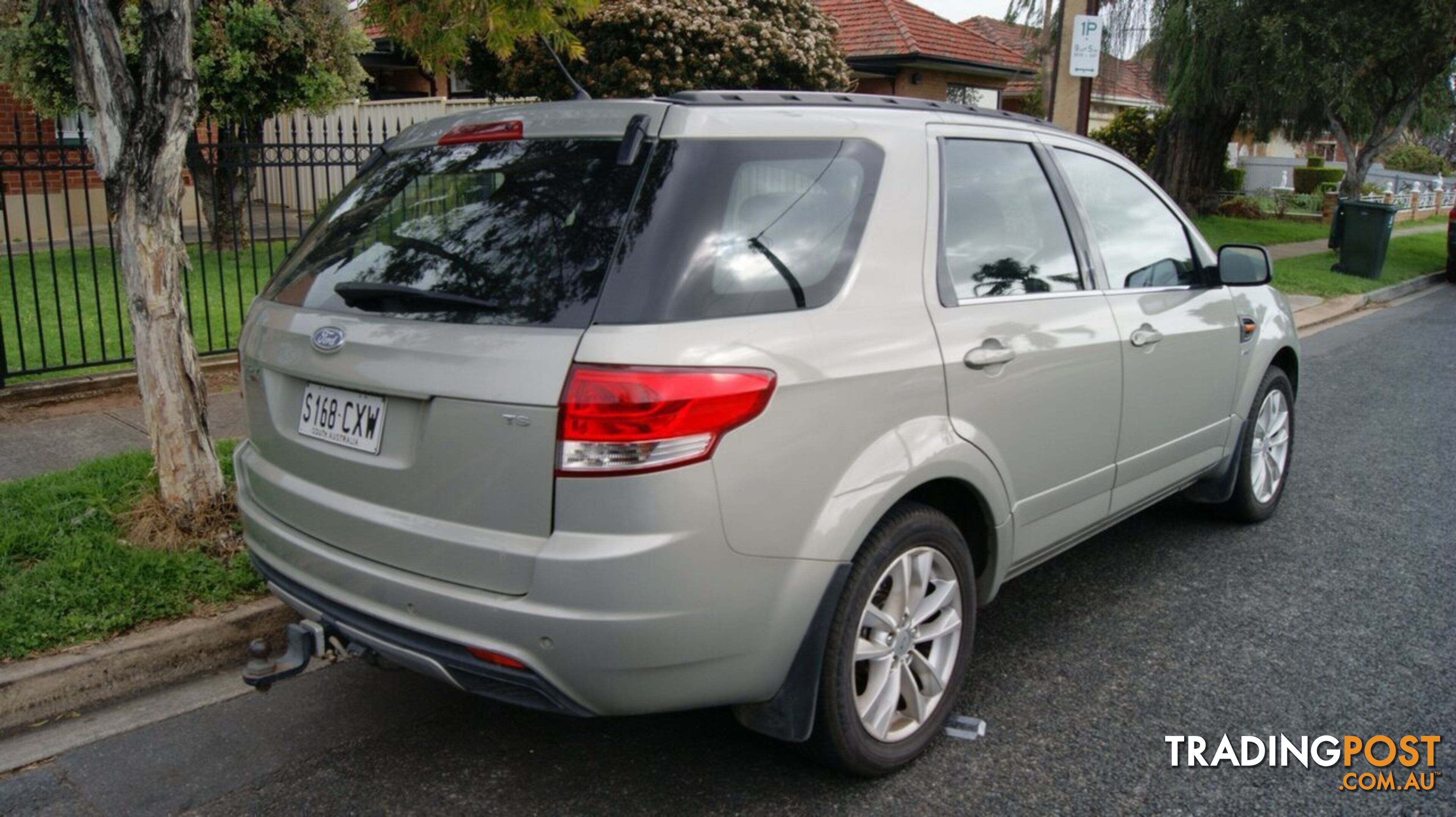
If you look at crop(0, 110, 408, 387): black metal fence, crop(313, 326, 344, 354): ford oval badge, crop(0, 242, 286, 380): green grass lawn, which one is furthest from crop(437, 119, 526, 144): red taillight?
crop(0, 242, 286, 380): green grass lawn

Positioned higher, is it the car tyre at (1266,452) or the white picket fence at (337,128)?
the white picket fence at (337,128)

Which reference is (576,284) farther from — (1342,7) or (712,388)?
(1342,7)

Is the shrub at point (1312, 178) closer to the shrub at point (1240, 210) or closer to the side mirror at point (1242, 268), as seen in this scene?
the shrub at point (1240, 210)

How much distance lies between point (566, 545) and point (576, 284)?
1.95 ft

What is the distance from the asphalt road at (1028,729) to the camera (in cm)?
308

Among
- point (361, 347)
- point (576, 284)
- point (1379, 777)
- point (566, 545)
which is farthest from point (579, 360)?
point (1379, 777)

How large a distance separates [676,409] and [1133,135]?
98.0 feet

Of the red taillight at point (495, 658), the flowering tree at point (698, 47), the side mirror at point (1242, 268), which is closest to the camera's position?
the red taillight at point (495, 658)

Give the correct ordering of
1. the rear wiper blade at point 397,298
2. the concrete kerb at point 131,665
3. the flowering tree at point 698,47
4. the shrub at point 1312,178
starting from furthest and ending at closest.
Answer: the shrub at point 1312,178 → the flowering tree at point 698,47 → the concrete kerb at point 131,665 → the rear wiper blade at point 397,298

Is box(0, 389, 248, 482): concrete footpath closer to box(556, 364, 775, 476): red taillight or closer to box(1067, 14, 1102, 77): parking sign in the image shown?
box(556, 364, 775, 476): red taillight

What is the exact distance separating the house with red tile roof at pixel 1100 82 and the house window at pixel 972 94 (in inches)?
36.7

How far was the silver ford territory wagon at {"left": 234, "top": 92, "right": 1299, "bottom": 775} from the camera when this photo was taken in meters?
2.54

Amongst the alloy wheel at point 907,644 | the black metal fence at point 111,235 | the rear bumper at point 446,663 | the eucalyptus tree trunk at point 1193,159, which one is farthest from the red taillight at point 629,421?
the eucalyptus tree trunk at point 1193,159

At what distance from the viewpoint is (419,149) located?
3.31 m
